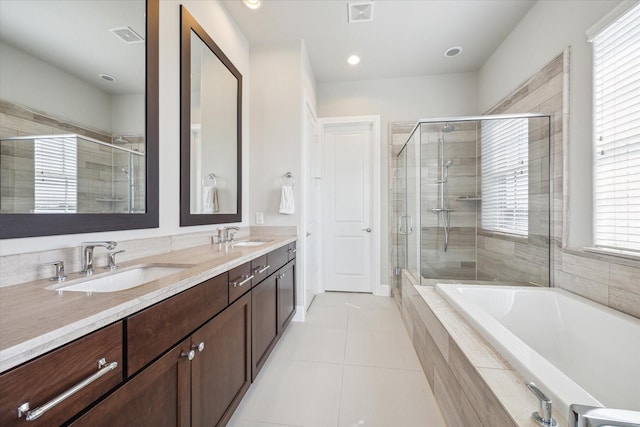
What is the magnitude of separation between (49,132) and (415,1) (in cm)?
264

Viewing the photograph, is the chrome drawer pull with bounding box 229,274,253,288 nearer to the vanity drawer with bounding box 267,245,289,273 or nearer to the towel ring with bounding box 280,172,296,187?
the vanity drawer with bounding box 267,245,289,273

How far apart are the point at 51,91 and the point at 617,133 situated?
2783mm

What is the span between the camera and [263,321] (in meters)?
1.78

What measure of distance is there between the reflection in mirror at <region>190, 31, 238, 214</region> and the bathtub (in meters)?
1.87

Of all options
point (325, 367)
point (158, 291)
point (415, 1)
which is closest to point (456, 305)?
point (325, 367)

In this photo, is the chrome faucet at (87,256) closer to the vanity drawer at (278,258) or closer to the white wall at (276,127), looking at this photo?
the vanity drawer at (278,258)

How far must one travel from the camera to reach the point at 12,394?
488mm

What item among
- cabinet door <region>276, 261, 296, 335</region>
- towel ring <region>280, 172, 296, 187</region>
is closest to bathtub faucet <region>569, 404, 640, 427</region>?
cabinet door <region>276, 261, 296, 335</region>

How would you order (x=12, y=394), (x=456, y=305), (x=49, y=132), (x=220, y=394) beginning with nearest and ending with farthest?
(x=12, y=394), (x=49, y=132), (x=220, y=394), (x=456, y=305)

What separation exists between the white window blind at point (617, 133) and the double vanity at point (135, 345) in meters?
2.11

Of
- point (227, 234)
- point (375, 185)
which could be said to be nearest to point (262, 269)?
point (227, 234)

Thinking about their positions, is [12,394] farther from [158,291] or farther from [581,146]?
[581,146]

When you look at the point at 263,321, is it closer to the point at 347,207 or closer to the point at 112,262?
the point at 112,262

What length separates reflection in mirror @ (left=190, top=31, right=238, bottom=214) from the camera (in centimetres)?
186
